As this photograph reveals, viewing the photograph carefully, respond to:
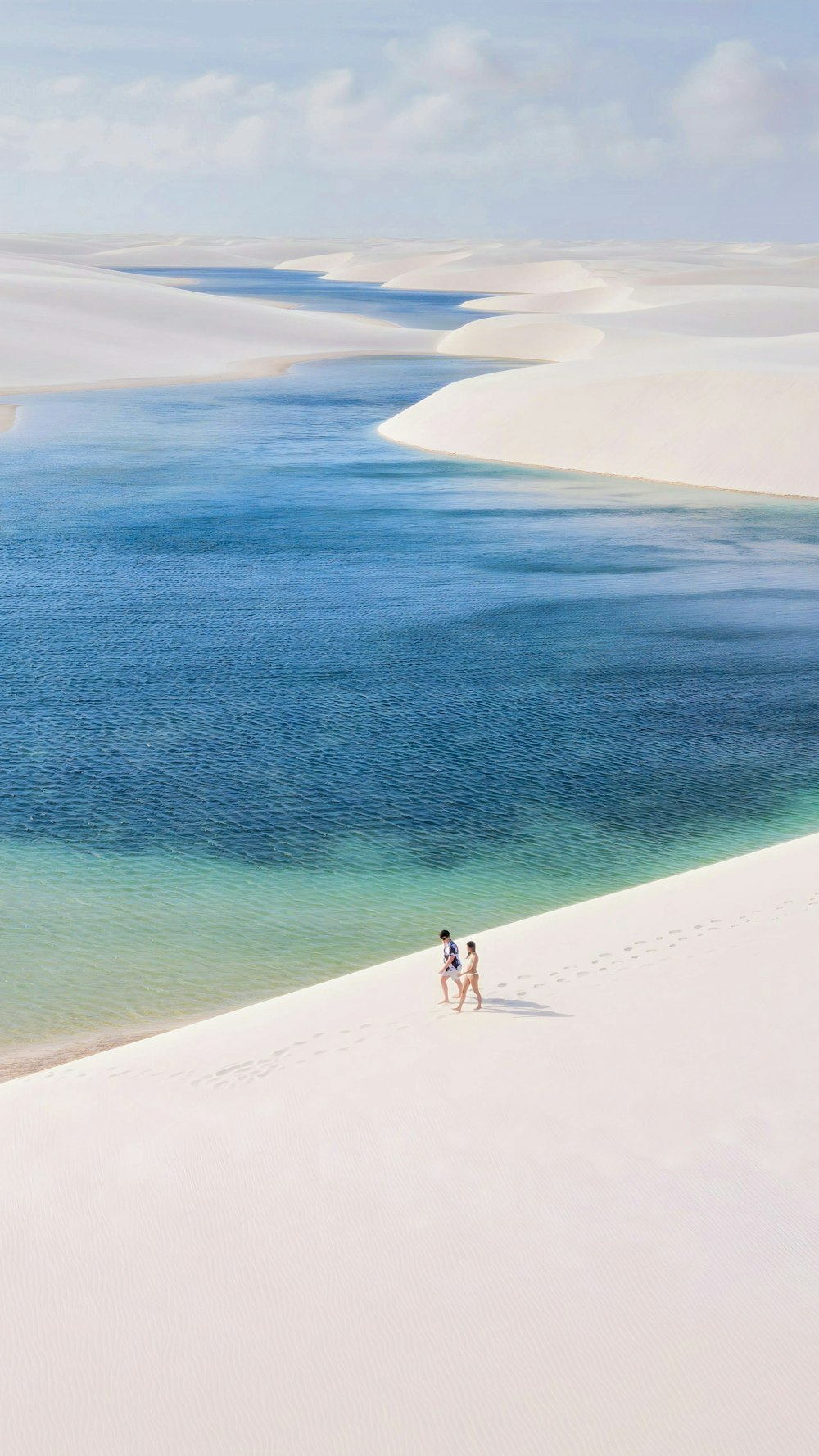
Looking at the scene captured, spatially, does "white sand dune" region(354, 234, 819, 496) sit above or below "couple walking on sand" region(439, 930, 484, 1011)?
above

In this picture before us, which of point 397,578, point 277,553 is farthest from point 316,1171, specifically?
point 277,553

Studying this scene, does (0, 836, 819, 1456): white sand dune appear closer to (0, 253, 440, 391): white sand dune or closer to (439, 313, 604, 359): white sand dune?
(0, 253, 440, 391): white sand dune

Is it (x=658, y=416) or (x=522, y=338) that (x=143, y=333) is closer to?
(x=522, y=338)

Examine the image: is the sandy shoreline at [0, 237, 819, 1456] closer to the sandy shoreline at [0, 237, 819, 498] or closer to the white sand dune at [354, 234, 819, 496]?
the white sand dune at [354, 234, 819, 496]

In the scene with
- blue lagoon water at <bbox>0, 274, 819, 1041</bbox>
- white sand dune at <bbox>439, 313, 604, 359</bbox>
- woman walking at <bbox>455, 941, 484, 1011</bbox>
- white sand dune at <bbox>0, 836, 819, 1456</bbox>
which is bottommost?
white sand dune at <bbox>0, 836, 819, 1456</bbox>

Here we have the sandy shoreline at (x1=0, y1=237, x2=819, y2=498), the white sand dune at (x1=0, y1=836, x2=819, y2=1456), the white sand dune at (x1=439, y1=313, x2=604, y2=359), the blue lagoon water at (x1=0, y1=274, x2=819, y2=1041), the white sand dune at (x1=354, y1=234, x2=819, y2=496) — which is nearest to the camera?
the white sand dune at (x1=0, y1=836, x2=819, y2=1456)

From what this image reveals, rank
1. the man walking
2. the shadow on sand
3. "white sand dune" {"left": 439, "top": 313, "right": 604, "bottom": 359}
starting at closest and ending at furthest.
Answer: the shadow on sand → the man walking → "white sand dune" {"left": 439, "top": 313, "right": 604, "bottom": 359}

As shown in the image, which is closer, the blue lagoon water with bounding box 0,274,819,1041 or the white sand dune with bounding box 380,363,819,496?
the blue lagoon water with bounding box 0,274,819,1041

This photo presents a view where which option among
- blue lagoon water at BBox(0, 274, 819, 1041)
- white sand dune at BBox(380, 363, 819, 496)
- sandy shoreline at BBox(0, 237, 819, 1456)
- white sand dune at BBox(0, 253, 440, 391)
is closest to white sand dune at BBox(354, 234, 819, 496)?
white sand dune at BBox(380, 363, 819, 496)

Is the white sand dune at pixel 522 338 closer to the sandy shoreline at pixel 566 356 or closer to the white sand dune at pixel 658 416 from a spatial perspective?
the sandy shoreline at pixel 566 356
